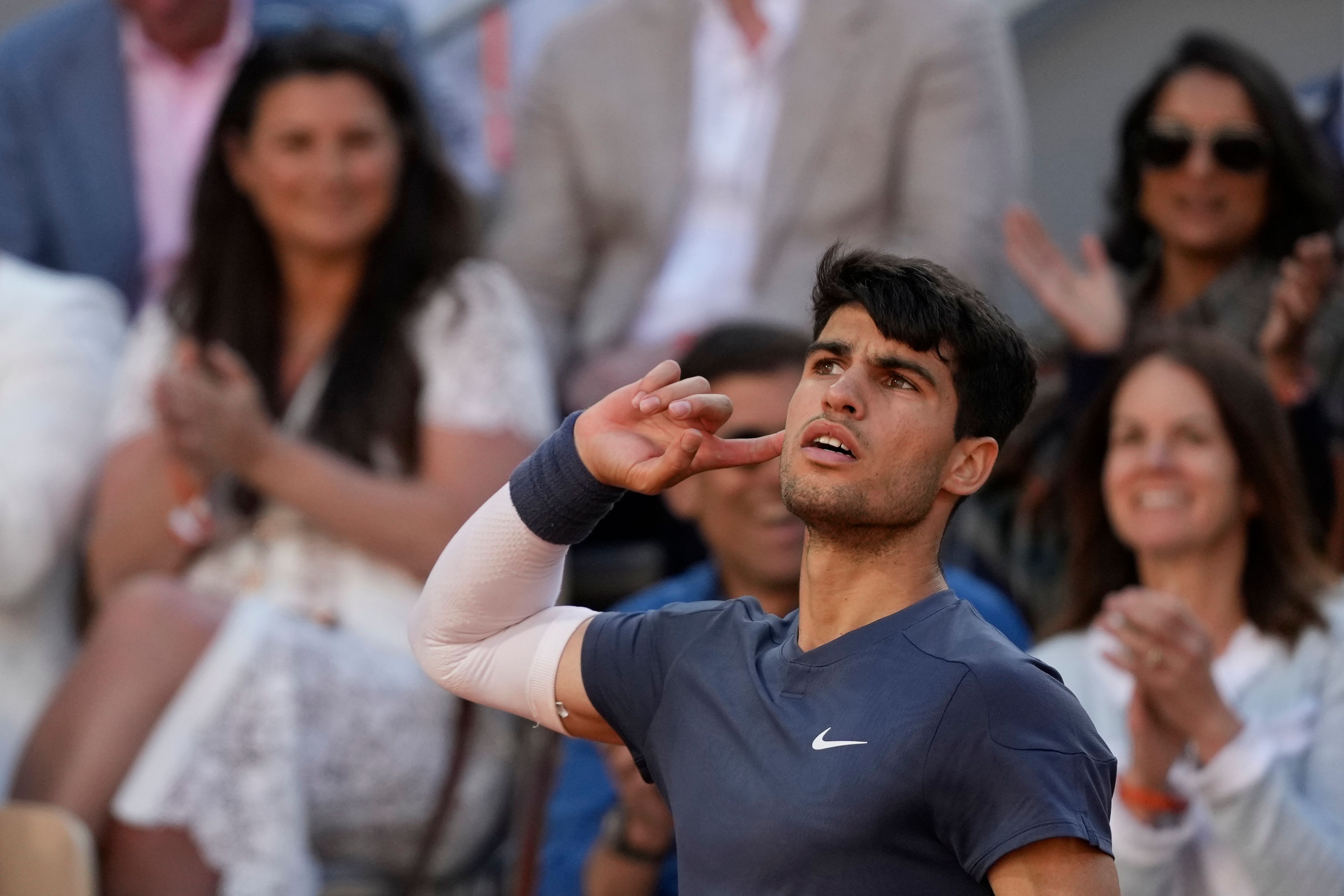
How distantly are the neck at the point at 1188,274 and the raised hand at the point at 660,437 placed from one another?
6.71ft

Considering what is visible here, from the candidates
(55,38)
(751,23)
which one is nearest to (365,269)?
(751,23)

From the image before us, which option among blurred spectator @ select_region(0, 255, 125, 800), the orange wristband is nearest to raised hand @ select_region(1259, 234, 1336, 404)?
the orange wristband

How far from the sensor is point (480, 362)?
319 centimetres

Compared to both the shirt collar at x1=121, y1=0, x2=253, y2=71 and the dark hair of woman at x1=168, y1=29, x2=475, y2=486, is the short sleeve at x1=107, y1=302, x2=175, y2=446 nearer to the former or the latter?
the dark hair of woman at x1=168, y1=29, x2=475, y2=486

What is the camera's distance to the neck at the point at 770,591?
2.75 m

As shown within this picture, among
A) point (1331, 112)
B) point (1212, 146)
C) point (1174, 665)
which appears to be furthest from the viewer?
point (1331, 112)

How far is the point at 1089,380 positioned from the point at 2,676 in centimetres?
199

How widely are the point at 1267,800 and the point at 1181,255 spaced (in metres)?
1.53

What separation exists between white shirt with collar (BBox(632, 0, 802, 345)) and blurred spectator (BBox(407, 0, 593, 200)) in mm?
649

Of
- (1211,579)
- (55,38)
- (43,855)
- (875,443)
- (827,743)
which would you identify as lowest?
(43,855)

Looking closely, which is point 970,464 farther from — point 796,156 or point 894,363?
point 796,156

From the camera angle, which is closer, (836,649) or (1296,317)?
(836,649)

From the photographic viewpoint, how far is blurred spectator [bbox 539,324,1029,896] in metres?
2.50

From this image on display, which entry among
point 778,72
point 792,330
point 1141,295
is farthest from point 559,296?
point 1141,295
